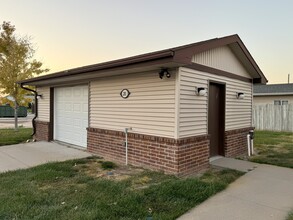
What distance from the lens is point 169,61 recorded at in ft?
14.2

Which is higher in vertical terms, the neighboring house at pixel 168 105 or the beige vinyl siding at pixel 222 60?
the beige vinyl siding at pixel 222 60

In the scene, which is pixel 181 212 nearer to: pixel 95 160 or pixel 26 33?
pixel 95 160

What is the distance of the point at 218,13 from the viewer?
31.6ft

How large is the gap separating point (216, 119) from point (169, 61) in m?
3.18

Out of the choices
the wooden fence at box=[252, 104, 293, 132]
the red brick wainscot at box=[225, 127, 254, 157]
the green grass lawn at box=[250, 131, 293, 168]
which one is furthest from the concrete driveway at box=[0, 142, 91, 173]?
the wooden fence at box=[252, 104, 293, 132]

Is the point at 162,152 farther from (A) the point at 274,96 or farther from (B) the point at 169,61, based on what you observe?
(A) the point at 274,96

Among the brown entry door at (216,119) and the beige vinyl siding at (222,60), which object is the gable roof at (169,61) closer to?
the beige vinyl siding at (222,60)

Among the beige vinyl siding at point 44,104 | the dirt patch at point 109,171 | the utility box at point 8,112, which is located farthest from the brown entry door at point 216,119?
the utility box at point 8,112

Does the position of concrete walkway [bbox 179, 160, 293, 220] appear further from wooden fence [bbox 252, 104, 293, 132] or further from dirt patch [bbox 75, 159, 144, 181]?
wooden fence [bbox 252, 104, 293, 132]

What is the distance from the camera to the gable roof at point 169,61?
4376mm

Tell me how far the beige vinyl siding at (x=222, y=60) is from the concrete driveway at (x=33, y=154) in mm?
4253

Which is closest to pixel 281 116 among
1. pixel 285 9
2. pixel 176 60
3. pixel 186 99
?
pixel 285 9

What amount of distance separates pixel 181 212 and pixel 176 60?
2.54 meters

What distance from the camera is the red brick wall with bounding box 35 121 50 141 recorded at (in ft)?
31.3
